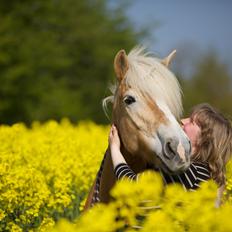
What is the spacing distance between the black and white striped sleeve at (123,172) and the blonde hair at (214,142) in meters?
0.52

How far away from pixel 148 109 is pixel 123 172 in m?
0.34

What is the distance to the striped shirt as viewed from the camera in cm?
338

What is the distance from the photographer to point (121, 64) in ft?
12.0

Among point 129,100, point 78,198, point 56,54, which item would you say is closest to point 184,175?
point 129,100

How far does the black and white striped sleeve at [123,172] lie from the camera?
3.36m

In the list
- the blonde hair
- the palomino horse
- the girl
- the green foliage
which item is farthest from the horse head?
the green foliage

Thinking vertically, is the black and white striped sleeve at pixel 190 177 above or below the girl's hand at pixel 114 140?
below

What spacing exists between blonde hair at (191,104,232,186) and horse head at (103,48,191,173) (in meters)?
0.35

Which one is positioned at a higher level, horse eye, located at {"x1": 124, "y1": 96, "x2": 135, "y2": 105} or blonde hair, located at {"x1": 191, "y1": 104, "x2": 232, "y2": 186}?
horse eye, located at {"x1": 124, "y1": 96, "x2": 135, "y2": 105}

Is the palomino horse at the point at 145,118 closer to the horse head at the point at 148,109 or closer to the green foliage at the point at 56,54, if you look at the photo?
the horse head at the point at 148,109

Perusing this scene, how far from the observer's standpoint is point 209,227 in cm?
229

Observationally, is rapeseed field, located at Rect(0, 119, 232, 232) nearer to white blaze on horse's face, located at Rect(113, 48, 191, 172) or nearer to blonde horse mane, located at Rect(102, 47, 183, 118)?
white blaze on horse's face, located at Rect(113, 48, 191, 172)

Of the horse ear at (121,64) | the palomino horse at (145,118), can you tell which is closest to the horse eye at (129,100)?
the palomino horse at (145,118)

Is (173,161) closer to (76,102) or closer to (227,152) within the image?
(227,152)
